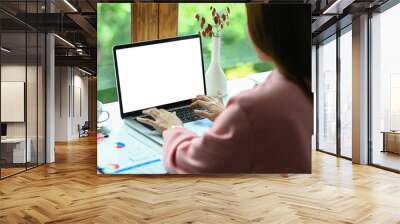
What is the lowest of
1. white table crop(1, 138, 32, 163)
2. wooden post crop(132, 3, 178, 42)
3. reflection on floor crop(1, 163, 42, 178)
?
reflection on floor crop(1, 163, 42, 178)

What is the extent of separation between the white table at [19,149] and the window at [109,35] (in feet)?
10.3

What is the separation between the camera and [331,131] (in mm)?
10664

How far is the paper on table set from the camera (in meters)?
4.65

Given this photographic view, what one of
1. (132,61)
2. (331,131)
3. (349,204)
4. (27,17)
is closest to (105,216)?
(132,61)

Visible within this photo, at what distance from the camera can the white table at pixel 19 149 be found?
698 centimetres

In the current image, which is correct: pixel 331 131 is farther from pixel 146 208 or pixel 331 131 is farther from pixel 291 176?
pixel 146 208

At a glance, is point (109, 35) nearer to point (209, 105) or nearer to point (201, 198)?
point (209, 105)

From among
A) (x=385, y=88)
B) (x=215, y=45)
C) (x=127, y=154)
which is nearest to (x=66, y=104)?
(x=385, y=88)

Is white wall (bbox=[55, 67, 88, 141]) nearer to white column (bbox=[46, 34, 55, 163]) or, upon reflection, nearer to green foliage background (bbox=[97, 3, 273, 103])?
white column (bbox=[46, 34, 55, 163])

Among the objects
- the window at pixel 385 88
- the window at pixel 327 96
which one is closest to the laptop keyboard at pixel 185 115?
the window at pixel 385 88

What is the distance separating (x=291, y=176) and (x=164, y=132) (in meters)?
3.08

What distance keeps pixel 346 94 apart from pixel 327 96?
1.52 meters

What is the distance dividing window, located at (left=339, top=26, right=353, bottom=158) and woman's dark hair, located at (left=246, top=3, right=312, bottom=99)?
5111 millimetres

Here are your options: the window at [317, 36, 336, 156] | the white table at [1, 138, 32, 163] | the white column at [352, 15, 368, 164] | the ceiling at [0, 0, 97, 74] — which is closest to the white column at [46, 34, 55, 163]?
the ceiling at [0, 0, 97, 74]
